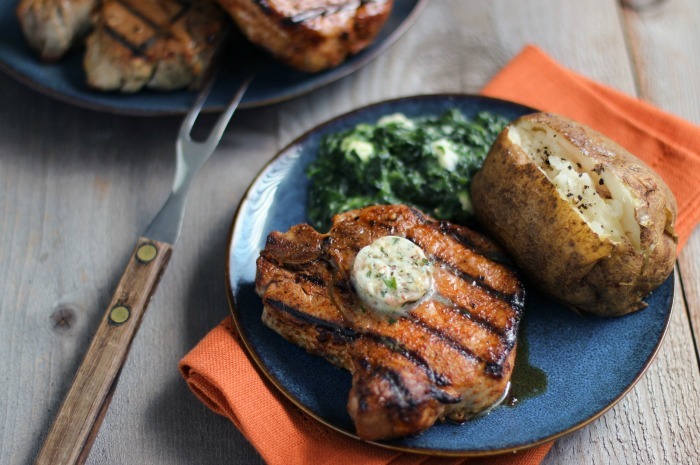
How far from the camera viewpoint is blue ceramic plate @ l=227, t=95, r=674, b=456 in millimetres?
2350

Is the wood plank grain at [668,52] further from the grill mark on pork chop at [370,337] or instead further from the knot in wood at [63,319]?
the knot in wood at [63,319]

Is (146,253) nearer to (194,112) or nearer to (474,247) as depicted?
(194,112)

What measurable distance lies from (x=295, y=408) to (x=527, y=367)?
881 millimetres

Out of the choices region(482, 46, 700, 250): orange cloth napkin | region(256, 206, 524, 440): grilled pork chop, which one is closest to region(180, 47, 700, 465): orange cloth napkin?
region(482, 46, 700, 250): orange cloth napkin

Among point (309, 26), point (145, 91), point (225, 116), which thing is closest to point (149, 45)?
point (145, 91)

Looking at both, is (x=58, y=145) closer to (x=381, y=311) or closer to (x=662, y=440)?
(x=381, y=311)

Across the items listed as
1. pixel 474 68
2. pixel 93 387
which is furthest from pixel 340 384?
pixel 474 68

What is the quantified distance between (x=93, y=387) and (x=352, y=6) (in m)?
2.15

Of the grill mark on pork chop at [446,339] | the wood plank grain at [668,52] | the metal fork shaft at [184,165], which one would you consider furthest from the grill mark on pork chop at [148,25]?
the wood plank grain at [668,52]

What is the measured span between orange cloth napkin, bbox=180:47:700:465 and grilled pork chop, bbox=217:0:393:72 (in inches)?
47.2

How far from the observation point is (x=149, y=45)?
10.7ft

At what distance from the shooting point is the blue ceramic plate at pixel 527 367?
2.35m

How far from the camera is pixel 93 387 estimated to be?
2.47m

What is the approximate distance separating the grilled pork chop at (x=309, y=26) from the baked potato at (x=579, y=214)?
107 centimetres
